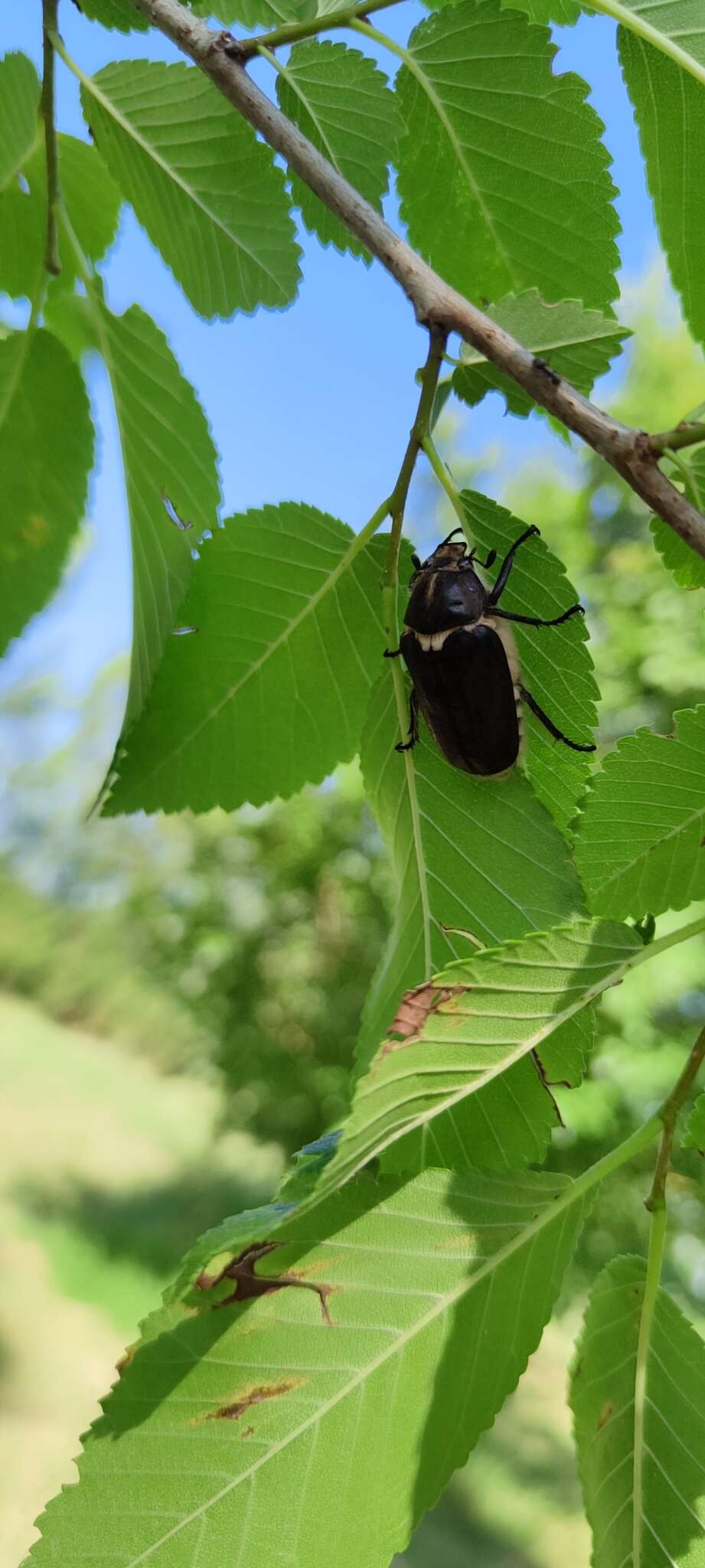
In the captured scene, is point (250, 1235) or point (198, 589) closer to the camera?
point (250, 1235)

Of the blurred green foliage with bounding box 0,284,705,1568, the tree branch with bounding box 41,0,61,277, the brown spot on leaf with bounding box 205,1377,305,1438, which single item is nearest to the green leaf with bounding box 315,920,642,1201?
the brown spot on leaf with bounding box 205,1377,305,1438

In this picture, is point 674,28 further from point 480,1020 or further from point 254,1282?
point 254,1282

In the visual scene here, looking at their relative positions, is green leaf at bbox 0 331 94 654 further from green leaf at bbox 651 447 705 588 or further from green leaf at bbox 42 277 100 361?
green leaf at bbox 651 447 705 588

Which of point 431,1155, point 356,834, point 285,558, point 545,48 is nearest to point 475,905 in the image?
point 431,1155

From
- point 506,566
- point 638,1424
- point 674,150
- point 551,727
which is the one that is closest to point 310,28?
point 674,150

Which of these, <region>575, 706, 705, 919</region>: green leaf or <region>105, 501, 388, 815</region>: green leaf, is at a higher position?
<region>105, 501, 388, 815</region>: green leaf

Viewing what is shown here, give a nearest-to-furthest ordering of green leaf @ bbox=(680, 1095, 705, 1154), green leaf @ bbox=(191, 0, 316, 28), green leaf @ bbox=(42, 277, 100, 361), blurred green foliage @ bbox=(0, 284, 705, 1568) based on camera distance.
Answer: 1. green leaf @ bbox=(680, 1095, 705, 1154)
2. green leaf @ bbox=(191, 0, 316, 28)
3. green leaf @ bbox=(42, 277, 100, 361)
4. blurred green foliage @ bbox=(0, 284, 705, 1568)

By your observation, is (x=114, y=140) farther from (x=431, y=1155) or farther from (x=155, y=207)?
(x=431, y=1155)
